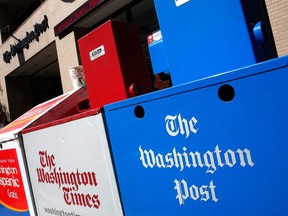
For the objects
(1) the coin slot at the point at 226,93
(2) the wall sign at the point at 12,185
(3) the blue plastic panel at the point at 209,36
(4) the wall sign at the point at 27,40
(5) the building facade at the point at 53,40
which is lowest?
(2) the wall sign at the point at 12,185

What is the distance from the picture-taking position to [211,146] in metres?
1.22

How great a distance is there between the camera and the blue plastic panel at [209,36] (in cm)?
137

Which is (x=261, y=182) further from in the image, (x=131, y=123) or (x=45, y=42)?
(x=45, y=42)

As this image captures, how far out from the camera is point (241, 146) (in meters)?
1.13

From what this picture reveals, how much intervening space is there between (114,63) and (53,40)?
10.8 meters

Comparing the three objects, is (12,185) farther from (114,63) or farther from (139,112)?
(139,112)

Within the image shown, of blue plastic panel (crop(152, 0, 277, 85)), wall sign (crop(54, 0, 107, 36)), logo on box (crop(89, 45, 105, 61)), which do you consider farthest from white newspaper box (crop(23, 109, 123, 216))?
wall sign (crop(54, 0, 107, 36))

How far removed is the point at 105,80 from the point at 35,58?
44.1ft

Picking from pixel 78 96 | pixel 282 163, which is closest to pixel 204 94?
pixel 282 163

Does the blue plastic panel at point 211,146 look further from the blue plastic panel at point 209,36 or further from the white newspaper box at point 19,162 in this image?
the white newspaper box at point 19,162

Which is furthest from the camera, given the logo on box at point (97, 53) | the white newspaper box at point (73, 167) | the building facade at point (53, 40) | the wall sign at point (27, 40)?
the wall sign at point (27, 40)

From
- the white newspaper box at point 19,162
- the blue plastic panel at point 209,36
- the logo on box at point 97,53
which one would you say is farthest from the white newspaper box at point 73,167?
the blue plastic panel at point 209,36

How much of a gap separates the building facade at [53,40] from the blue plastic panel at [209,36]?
3469 mm

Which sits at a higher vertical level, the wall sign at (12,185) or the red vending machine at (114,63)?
the red vending machine at (114,63)
